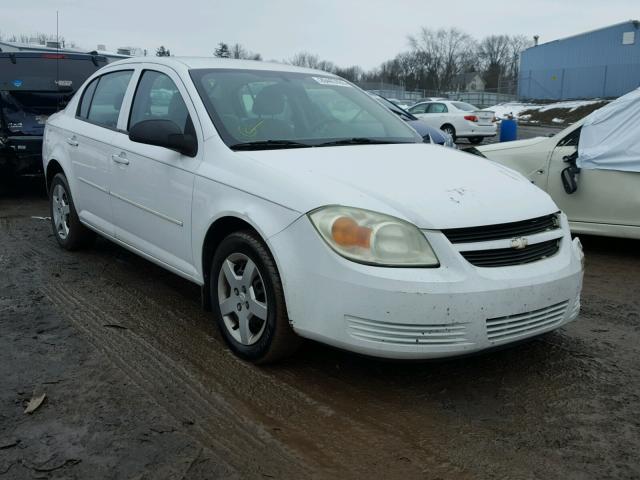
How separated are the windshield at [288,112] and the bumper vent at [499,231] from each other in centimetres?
123

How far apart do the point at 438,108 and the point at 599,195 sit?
16107 mm

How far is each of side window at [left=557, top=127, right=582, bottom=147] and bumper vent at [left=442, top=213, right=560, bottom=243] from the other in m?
3.42

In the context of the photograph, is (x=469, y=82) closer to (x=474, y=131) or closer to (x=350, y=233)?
(x=474, y=131)

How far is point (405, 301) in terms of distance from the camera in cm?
292

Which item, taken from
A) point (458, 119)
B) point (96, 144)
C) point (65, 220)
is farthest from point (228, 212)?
point (458, 119)

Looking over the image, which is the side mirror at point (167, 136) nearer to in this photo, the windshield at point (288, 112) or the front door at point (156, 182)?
the front door at point (156, 182)

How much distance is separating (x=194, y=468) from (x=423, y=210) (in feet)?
5.01

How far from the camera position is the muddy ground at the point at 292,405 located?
2.67m

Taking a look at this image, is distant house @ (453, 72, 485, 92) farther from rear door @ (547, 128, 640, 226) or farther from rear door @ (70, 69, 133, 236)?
rear door @ (70, 69, 133, 236)

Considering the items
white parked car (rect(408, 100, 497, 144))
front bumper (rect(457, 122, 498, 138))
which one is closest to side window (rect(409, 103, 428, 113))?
white parked car (rect(408, 100, 497, 144))

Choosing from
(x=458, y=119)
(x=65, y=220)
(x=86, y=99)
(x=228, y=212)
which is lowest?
(x=65, y=220)

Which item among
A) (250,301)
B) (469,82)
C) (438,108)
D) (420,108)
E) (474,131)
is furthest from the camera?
(469,82)

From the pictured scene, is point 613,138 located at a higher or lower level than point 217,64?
lower

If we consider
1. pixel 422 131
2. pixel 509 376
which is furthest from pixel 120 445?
pixel 422 131
